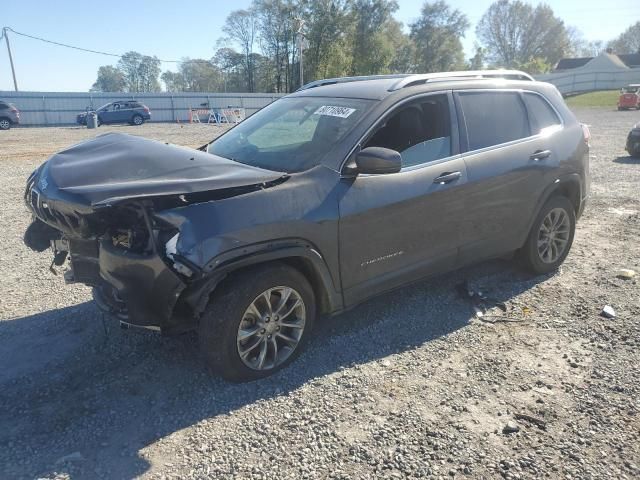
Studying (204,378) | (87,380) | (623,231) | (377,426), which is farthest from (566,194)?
(87,380)

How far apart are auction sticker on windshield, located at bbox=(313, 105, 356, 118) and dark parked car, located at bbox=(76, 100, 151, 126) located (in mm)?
29964

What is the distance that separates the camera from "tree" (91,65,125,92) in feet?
282

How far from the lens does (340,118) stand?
3.92 meters

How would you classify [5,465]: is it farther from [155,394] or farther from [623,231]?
[623,231]

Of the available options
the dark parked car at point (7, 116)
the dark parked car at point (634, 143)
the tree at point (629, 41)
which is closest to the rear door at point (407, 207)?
the dark parked car at point (634, 143)

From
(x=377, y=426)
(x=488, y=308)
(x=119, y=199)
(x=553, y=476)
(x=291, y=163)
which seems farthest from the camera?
(x=488, y=308)

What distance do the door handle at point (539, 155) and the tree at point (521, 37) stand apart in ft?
300

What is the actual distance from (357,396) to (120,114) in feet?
103

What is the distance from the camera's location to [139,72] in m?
81.6

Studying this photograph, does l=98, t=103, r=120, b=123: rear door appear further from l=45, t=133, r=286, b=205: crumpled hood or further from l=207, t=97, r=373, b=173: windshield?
l=45, t=133, r=286, b=205: crumpled hood

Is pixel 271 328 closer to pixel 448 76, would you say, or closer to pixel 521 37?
pixel 448 76

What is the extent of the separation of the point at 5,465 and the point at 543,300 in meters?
4.24

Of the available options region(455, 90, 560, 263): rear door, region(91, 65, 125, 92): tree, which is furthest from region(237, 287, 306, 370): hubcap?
region(91, 65, 125, 92): tree

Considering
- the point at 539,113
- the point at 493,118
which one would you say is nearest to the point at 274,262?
the point at 493,118
